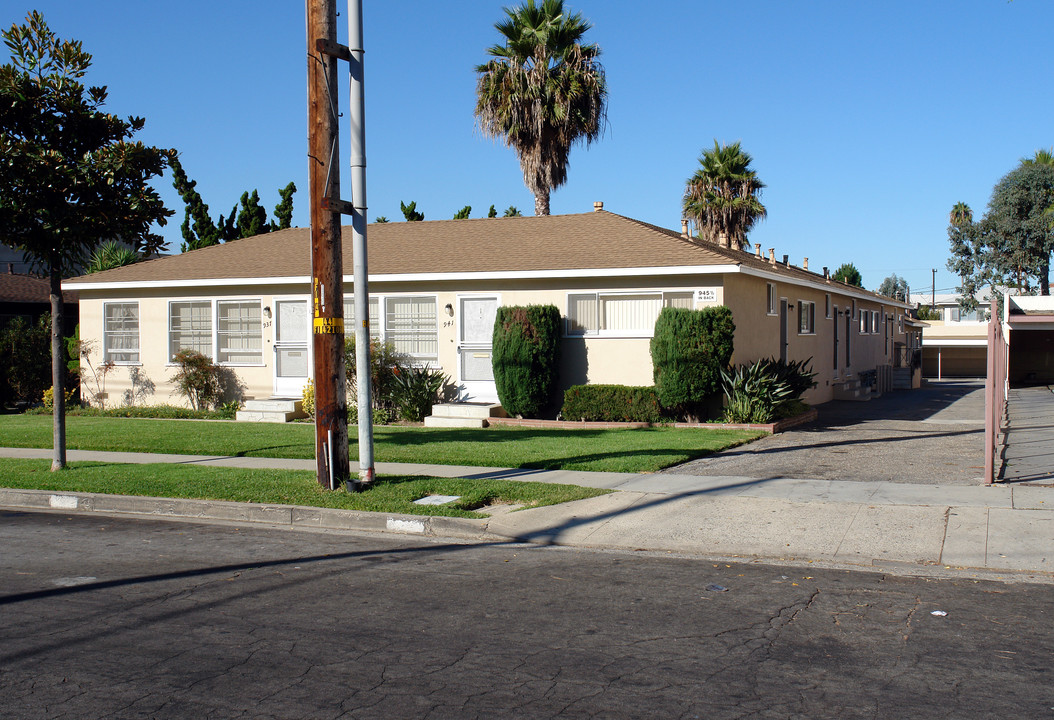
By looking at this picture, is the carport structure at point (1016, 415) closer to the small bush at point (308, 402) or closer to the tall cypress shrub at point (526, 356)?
the tall cypress shrub at point (526, 356)

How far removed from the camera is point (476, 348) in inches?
775

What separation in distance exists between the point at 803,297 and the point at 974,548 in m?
16.4

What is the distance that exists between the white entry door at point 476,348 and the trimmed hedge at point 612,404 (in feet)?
6.78

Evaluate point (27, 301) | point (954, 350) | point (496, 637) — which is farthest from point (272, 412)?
point (954, 350)

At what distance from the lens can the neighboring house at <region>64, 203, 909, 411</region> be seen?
18.5 metres

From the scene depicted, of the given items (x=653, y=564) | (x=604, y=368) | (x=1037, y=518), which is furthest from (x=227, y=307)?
(x=1037, y=518)

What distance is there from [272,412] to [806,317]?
1348cm

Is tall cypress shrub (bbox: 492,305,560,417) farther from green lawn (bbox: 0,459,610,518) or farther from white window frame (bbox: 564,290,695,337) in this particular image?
green lawn (bbox: 0,459,610,518)

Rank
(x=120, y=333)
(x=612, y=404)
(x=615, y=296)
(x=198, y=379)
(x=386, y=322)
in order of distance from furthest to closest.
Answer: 1. (x=120, y=333)
2. (x=198, y=379)
3. (x=386, y=322)
4. (x=615, y=296)
5. (x=612, y=404)

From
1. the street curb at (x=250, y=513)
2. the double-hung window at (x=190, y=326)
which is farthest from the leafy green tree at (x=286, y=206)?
the street curb at (x=250, y=513)

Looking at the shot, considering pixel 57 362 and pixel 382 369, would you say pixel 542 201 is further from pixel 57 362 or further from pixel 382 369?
pixel 57 362

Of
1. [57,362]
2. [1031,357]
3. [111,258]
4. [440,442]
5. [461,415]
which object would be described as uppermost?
[111,258]

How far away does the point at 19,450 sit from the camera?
15.0 meters

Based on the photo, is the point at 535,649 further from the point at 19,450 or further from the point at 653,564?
the point at 19,450
